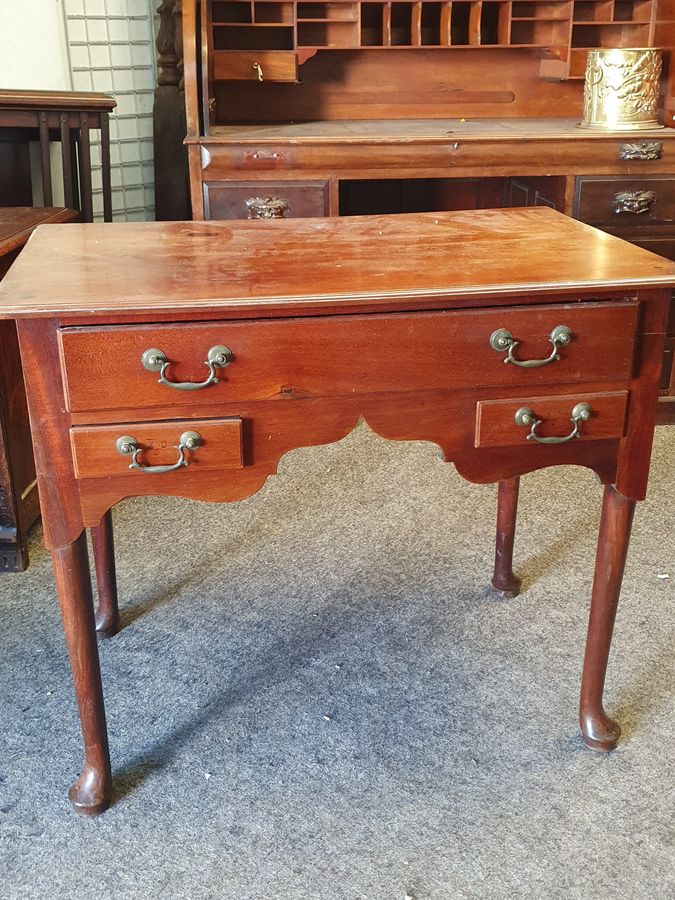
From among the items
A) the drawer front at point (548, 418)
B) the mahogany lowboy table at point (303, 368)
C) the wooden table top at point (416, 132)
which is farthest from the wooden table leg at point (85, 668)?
the wooden table top at point (416, 132)

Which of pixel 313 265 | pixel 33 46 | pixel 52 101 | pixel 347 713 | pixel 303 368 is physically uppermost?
pixel 33 46

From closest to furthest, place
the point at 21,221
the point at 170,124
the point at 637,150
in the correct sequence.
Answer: the point at 21,221 → the point at 637,150 → the point at 170,124

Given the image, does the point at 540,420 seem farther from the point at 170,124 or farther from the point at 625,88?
the point at 170,124

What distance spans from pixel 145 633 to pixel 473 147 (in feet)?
5.40

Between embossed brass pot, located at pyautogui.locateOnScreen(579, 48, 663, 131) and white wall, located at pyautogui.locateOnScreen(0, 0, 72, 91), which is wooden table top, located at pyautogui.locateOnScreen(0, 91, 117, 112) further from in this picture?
embossed brass pot, located at pyautogui.locateOnScreen(579, 48, 663, 131)

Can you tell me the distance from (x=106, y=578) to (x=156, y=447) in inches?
26.2

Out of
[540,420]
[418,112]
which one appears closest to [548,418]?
[540,420]

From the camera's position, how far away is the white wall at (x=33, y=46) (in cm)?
336

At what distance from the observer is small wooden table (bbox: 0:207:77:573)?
84.4 inches

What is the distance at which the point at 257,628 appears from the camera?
2027mm

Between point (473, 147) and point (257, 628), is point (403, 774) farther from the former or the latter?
point (473, 147)

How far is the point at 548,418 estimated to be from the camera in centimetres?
147

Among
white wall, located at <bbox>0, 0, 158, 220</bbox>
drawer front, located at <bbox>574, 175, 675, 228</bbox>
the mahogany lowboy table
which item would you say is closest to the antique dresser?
drawer front, located at <bbox>574, 175, 675, 228</bbox>

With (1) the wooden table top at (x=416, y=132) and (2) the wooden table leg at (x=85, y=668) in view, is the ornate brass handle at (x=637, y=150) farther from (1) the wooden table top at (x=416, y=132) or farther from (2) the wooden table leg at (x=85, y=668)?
(2) the wooden table leg at (x=85, y=668)
